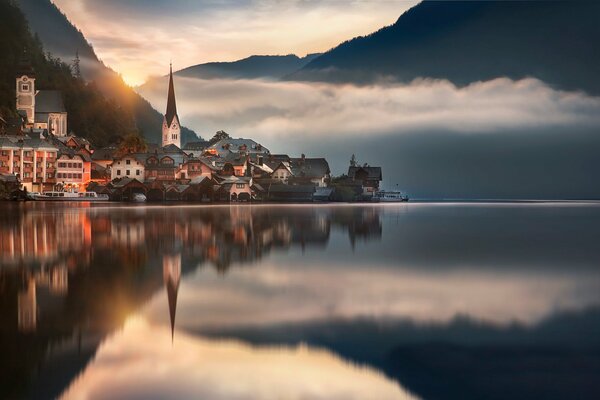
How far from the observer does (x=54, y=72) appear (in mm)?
103562

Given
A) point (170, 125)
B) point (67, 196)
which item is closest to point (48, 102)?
point (67, 196)

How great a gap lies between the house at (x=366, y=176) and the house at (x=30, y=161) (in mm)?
50362

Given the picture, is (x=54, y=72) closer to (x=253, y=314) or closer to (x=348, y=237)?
(x=348, y=237)

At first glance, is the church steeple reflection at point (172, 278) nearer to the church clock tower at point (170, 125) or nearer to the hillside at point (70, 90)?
the hillside at point (70, 90)

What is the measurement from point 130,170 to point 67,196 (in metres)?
10.1

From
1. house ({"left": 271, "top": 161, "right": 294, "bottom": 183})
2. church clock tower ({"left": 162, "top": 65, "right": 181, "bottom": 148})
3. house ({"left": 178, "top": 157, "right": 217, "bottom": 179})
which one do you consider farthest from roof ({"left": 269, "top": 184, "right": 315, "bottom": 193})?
church clock tower ({"left": 162, "top": 65, "right": 181, "bottom": 148})

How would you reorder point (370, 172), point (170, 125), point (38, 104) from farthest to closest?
point (170, 125)
point (370, 172)
point (38, 104)

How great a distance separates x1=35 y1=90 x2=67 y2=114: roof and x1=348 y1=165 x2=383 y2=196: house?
49028 mm

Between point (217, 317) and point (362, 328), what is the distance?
240cm

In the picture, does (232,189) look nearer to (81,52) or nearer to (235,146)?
(235,146)

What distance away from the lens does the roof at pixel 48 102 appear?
92062mm

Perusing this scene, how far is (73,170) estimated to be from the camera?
74.4 m

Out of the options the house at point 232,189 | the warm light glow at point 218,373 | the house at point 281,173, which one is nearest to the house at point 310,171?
the house at point 281,173

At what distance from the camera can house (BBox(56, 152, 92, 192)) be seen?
73400mm
